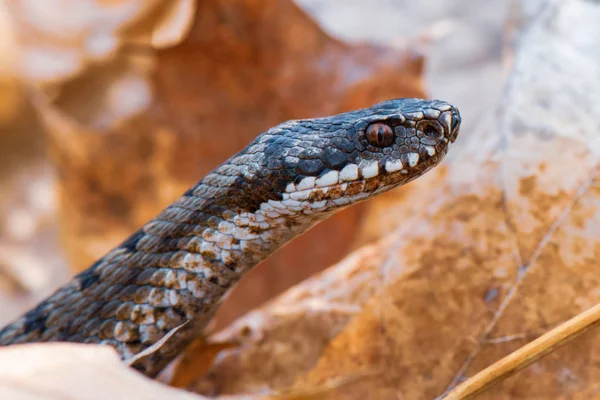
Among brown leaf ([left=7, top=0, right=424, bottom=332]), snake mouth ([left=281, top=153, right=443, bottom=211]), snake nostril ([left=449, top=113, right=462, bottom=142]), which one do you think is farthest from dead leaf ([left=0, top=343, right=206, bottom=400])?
brown leaf ([left=7, top=0, right=424, bottom=332])

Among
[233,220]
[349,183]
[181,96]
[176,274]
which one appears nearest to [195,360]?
[176,274]

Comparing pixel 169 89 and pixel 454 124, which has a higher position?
pixel 169 89

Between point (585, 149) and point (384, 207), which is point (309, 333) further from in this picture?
point (585, 149)

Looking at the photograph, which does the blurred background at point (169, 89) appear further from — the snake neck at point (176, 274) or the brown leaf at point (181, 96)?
the snake neck at point (176, 274)

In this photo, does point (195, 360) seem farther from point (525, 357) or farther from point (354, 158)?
point (525, 357)

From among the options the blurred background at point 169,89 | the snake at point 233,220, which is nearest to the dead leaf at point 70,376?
the snake at point 233,220
